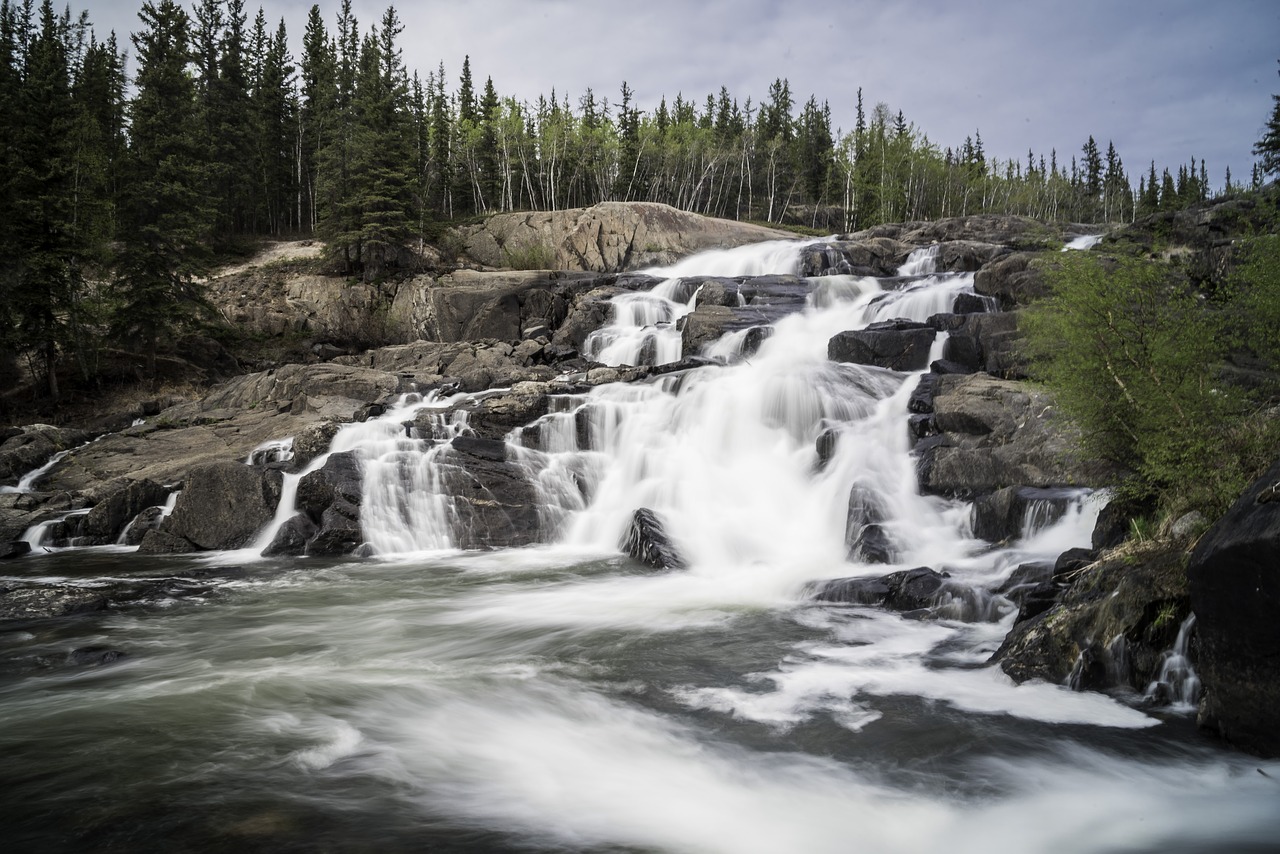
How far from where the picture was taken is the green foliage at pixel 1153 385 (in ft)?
23.0

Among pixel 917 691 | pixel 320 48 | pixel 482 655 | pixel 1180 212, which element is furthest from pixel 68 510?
pixel 320 48

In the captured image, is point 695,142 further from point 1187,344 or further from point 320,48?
point 1187,344

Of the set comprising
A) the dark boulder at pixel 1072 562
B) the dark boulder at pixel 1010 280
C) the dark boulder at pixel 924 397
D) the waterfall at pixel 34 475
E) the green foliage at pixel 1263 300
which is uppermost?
the dark boulder at pixel 1010 280

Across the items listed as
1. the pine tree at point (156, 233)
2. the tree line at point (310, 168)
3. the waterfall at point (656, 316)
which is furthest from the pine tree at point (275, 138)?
the waterfall at point (656, 316)

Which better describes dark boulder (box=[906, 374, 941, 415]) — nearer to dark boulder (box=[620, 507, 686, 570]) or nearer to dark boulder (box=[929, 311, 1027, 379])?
dark boulder (box=[929, 311, 1027, 379])

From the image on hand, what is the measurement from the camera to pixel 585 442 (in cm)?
1798

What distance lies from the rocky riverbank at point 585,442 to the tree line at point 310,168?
4.19 metres

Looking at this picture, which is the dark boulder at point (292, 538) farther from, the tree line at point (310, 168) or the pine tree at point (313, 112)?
the pine tree at point (313, 112)

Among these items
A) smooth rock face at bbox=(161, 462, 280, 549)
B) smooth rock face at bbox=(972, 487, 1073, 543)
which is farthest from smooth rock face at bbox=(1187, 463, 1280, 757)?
smooth rock face at bbox=(161, 462, 280, 549)

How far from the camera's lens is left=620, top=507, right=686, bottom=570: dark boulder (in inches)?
531

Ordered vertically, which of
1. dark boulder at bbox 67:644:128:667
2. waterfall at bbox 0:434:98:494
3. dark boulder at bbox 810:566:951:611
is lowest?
dark boulder at bbox 67:644:128:667

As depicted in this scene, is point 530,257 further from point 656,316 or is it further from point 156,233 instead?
point 156,233

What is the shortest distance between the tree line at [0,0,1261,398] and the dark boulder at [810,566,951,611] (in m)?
26.2

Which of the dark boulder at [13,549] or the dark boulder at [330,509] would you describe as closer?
the dark boulder at [13,549]
